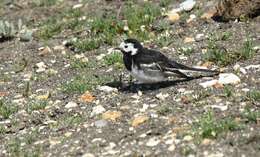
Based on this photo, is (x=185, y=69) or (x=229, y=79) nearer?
(x=229, y=79)

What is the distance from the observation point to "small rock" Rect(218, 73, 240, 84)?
10.5m

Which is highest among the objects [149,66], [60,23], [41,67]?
[149,66]

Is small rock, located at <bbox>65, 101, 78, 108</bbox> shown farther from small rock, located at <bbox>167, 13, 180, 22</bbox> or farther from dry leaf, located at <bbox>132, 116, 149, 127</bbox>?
small rock, located at <bbox>167, 13, 180, 22</bbox>

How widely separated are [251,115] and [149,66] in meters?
2.16

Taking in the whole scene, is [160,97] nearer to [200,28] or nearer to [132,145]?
[132,145]

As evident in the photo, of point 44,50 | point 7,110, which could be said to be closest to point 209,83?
point 7,110

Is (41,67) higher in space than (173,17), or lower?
lower

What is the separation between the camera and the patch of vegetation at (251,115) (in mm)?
8891

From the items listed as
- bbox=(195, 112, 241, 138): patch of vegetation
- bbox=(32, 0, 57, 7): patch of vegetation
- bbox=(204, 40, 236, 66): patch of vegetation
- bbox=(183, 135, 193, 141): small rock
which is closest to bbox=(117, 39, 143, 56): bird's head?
bbox=(204, 40, 236, 66): patch of vegetation

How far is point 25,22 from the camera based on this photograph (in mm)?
15906

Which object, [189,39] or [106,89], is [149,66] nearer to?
[106,89]

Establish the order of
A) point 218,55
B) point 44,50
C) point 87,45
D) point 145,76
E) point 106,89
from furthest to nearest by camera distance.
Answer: point 44,50 → point 87,45 → point 218,55 → point 106,89 → point 145,76

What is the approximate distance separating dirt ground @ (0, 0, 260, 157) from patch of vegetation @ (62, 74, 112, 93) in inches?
0.8

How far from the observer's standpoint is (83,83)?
11625 mm
